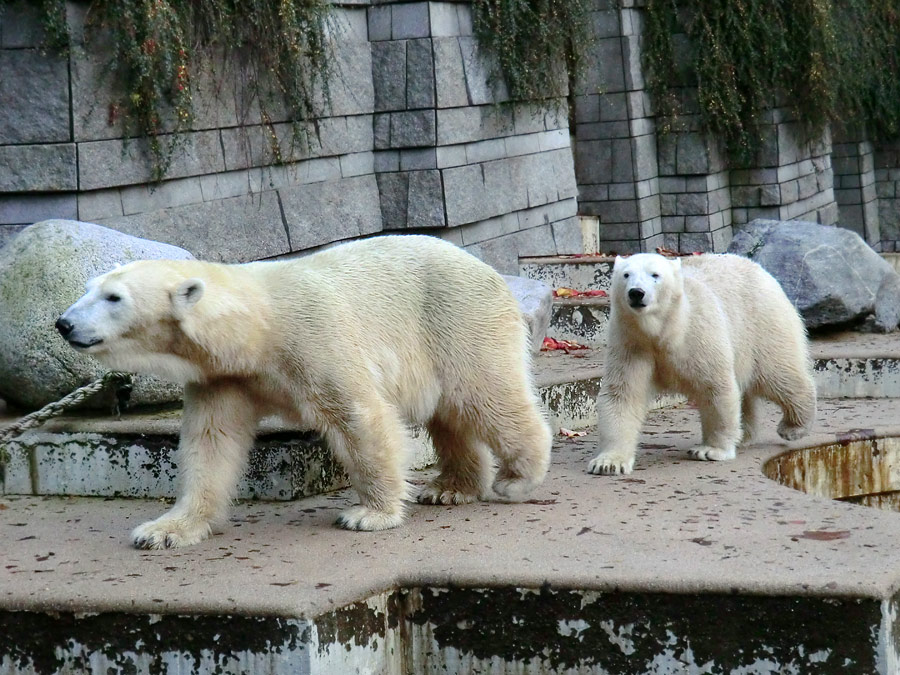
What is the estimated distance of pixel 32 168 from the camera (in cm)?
533

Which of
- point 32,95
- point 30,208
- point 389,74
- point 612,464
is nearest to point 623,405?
point 612,464

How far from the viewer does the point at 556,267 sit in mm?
7961

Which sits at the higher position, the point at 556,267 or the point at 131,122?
the point at 131,122

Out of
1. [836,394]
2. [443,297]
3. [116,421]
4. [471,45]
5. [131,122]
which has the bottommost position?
[836,394]

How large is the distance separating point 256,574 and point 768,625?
1194 mm

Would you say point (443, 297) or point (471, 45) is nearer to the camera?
point (443, 297)

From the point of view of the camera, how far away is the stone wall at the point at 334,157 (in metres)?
→ 5.34

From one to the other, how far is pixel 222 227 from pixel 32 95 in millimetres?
1202

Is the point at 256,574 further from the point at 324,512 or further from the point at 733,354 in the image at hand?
the point at 733,354

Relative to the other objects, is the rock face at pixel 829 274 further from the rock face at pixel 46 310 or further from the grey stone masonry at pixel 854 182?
the grey stone masonry at pixel 854 182

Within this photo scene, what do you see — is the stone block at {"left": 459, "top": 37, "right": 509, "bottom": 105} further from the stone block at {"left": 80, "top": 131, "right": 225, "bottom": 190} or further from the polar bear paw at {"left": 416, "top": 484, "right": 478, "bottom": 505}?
the polar bear paw at {"left": 416, "top": 484, "right": 478, "bottom": 505}

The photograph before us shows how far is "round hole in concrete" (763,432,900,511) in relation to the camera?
4.65m

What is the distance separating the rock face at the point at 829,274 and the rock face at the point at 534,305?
1716 millimetres

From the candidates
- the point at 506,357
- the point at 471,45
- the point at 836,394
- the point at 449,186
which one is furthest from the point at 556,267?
the point at 506,357
